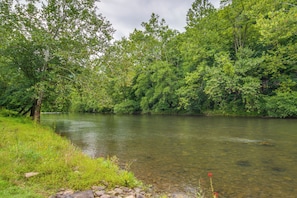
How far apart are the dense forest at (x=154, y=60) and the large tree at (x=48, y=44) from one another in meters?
0.07

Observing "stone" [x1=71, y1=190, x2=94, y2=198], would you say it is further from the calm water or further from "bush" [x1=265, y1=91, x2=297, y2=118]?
"bush" [x1=265, y1=91, x2=297, y2=118]

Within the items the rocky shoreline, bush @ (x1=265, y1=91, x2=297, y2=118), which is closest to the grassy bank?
the rocky shoreline

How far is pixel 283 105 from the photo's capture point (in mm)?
25219

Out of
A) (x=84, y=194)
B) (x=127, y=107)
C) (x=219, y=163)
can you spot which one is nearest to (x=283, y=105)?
(x=219, y=163)

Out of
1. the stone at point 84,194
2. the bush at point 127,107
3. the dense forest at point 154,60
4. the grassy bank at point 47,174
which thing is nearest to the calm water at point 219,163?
the grassy bank at point 47,174

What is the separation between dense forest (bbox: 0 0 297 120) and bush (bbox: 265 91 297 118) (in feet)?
0.33

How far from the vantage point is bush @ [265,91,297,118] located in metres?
24.9

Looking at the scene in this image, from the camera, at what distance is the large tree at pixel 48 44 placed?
14125 millimetres

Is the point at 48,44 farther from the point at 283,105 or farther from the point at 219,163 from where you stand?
the point at 283,105

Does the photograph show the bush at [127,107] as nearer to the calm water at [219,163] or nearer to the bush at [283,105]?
the bush at [283,105]

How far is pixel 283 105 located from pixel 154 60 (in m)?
25.8

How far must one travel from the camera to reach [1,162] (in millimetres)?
5312

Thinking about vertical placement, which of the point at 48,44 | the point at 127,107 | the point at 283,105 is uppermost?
the point at 48,44

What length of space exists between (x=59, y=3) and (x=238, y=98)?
28220 mm
